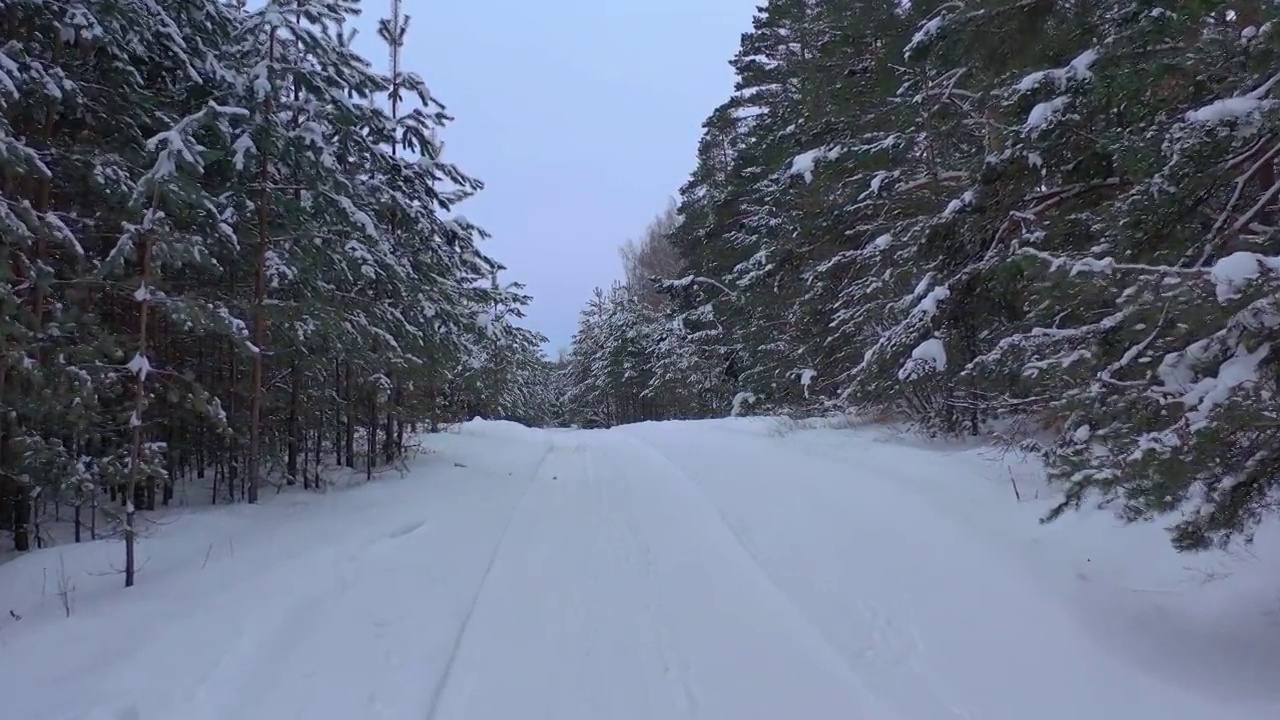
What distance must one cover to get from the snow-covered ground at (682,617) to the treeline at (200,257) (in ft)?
5.22

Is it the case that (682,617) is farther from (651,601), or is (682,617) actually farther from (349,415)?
(349,415)

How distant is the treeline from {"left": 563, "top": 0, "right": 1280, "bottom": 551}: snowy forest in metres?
6.84

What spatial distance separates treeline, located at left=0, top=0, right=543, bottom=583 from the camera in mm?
6938

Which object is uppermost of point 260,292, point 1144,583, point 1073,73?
point 1073,73

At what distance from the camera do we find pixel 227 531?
8461mm

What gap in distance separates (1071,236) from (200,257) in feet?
28.0

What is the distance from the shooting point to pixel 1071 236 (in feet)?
22.9

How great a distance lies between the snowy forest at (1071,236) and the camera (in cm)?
360

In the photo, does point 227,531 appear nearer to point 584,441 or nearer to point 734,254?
point 584,441

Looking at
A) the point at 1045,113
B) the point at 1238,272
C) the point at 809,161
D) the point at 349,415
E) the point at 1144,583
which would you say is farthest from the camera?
the point at 349,415

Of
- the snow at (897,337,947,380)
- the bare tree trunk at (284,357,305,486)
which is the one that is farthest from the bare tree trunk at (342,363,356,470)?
the snow at (897,337,947,380)

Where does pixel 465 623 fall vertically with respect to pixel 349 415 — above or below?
below

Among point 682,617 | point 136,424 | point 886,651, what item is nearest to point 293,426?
point 136,424

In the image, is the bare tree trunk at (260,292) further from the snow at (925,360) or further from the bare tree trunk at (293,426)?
the snow at (925,360)
